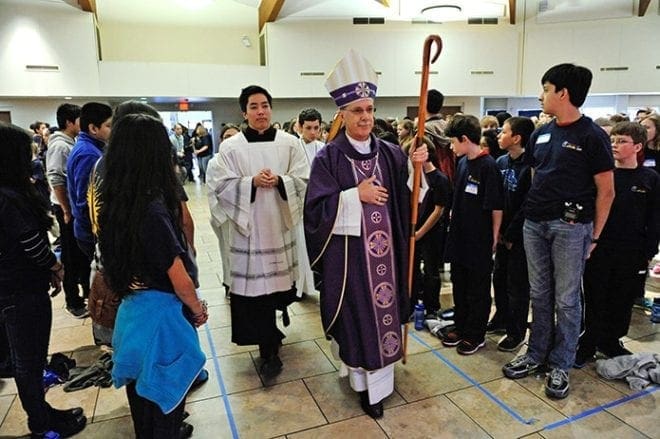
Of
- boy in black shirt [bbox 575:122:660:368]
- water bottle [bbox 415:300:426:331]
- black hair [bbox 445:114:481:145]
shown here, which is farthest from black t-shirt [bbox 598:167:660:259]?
water bottle [bbox 415:300:426:331]

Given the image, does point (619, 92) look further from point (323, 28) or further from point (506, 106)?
point (323, 28)

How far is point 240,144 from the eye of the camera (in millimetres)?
2484

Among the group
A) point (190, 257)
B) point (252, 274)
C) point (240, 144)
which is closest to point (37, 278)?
point (190, 257)

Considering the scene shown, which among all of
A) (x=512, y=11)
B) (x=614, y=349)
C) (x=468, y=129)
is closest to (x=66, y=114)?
(x=468, y=129)

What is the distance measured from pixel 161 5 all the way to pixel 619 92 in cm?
1111

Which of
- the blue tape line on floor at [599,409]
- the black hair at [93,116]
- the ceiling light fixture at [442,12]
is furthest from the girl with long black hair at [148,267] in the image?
the ceiling light fixture at [442,12]

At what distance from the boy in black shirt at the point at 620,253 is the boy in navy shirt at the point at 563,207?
36 cm

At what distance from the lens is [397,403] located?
7.44ft

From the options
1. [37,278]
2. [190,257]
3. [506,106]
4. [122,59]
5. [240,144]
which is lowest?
[37,278]

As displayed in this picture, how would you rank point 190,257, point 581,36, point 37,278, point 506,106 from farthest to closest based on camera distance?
point 506,106 < point 581,36 < point 37,278 < point 190,257

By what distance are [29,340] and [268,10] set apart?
32.5 feet

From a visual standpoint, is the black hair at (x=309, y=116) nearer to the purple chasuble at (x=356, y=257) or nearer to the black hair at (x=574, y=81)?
the purple chasuble at (x=356, y=257)

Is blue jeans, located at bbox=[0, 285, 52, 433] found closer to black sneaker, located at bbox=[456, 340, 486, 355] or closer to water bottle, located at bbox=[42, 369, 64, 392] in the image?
water bottle, located at bbox=[42, 369, 64, 392]

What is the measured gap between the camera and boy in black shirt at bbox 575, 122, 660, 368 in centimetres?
256
